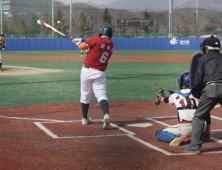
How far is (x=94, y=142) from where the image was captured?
20.8ft

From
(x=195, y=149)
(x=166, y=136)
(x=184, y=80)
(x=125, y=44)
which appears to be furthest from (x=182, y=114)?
A: (x=125, y=44)

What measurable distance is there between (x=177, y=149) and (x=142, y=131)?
1316 mm

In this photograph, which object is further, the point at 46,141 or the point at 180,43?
the point at 180,43

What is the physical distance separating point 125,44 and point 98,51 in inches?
1677

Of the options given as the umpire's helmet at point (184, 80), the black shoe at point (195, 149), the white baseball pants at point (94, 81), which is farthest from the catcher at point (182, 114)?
the white baseball pants at point (94, 81)

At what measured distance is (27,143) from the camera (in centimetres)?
625

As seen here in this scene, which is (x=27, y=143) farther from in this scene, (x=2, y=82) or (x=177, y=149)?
(x=2, y=82)

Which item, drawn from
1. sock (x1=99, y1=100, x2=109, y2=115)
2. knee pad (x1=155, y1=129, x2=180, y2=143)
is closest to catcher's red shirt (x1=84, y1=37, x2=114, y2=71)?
sock (x1=99, y1=100, x2=109, y2=115)

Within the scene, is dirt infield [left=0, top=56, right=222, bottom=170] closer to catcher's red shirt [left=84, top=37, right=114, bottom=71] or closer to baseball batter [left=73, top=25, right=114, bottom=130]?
baseball batter [left=73, top=25, right=114, bottom=130]

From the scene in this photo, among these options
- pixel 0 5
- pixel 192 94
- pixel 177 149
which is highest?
pixel 0 5

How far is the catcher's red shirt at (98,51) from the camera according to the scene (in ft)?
23.9

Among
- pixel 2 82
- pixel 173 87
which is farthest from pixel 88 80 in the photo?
pixel 2 82

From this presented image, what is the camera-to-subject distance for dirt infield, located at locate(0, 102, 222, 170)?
16.9ft

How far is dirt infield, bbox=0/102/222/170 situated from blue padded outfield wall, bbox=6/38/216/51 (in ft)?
129
